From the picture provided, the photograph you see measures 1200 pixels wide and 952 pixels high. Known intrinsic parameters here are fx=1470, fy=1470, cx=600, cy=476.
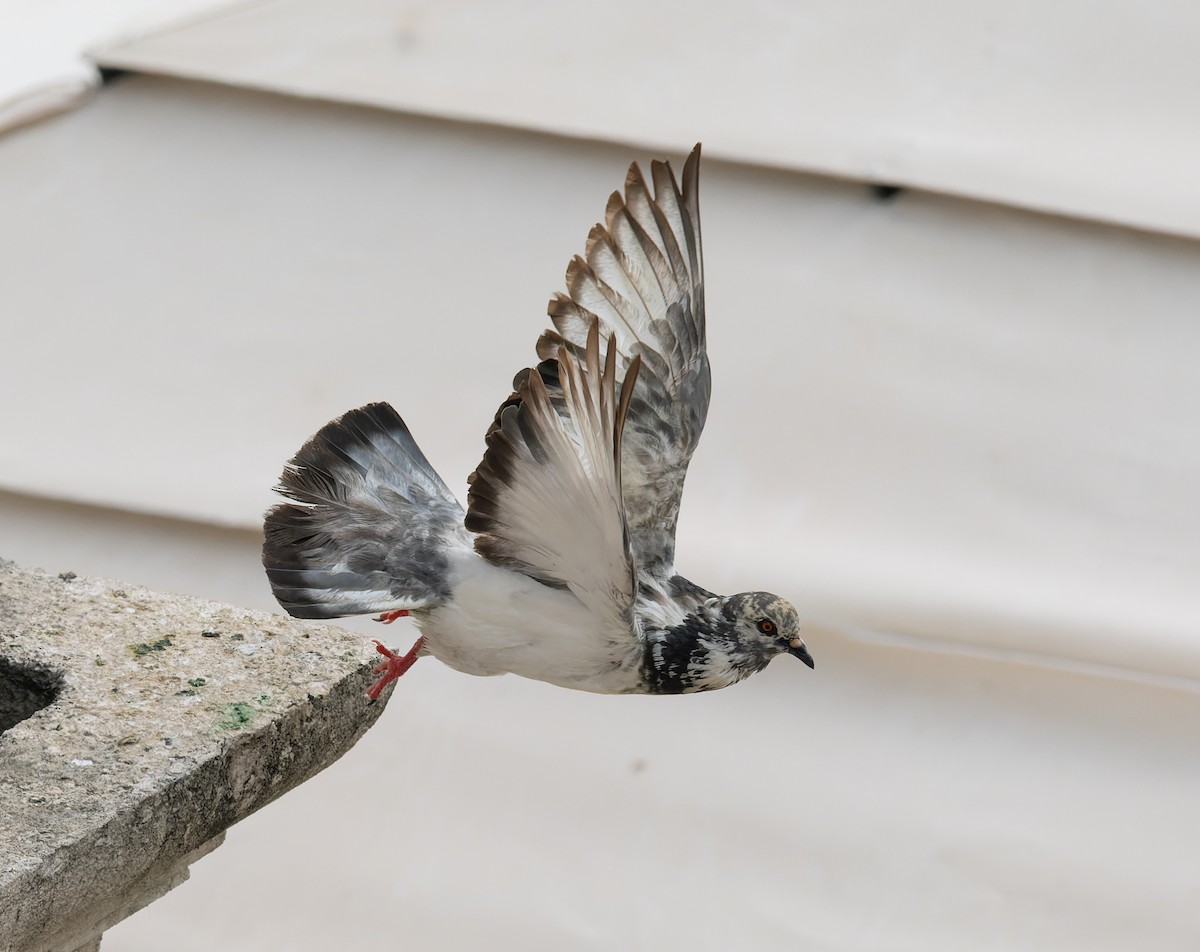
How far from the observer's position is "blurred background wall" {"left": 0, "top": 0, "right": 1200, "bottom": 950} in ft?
8.59

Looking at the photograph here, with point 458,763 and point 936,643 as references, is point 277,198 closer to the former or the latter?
point 458,763

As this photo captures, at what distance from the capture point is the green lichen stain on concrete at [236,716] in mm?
1305

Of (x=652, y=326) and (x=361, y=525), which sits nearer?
(x=361, y=525)

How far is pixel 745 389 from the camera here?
2723 mm

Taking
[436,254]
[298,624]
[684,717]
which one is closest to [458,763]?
[684,717]

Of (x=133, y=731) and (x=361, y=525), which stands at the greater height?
(x=361, y=525)

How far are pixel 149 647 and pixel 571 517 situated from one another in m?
0.47

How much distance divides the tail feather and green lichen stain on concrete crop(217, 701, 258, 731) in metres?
0.10

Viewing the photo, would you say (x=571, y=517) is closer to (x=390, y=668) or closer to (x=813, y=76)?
(x=390, y=668)

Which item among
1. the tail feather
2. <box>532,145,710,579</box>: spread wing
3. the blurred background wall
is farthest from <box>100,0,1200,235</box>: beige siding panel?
the tail feather

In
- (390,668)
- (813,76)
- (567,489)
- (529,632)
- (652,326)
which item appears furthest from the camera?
(813,76)

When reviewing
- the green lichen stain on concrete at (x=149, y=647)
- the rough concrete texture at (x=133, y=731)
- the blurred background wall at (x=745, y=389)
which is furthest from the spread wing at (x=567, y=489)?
the blurred background wall at (x=745, y=389)

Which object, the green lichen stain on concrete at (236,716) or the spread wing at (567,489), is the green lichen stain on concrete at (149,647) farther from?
the spread wing at (567,489)

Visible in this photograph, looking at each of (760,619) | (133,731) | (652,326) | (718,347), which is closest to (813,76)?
(718,347)
